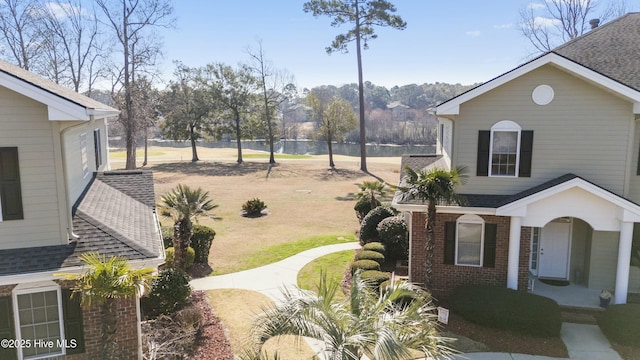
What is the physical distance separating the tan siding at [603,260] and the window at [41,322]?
50.5ft

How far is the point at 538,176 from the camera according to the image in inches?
550

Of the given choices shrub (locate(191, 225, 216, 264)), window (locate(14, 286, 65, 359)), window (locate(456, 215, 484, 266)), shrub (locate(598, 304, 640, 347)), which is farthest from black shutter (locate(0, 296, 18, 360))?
shrub (locate(598, 304, 640, 347))

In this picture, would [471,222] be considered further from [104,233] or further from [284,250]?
[104,233]

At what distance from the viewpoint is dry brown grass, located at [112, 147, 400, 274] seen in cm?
2186

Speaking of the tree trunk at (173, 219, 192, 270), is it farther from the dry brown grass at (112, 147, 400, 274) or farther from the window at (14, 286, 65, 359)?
the window at (14, 286, 65, 359)

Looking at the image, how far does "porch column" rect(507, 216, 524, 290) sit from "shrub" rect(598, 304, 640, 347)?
242 cm

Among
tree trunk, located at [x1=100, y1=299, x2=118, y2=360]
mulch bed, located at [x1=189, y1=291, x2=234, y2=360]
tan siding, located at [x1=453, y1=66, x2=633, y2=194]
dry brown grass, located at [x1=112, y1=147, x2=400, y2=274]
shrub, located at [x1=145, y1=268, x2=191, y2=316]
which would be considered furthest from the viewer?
dry brown grass, located at [x1=112, y1=147, x2=400, y2=274]

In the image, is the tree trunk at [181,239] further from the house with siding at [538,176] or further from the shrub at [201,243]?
the house with siding at [538,176]

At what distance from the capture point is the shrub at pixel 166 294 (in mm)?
12102

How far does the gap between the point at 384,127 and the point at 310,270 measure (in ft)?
324

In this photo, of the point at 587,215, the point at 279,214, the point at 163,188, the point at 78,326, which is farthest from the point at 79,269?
the point at 163,188

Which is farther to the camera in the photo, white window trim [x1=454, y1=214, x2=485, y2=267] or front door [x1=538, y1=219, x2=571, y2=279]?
front door [x1=538, y1=219, x2=571, y2=279]

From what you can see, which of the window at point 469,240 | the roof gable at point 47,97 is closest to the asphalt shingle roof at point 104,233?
the roof gable at point 47,97

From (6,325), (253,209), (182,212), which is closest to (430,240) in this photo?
(182,212)
